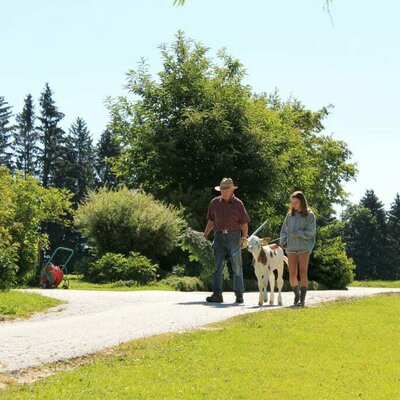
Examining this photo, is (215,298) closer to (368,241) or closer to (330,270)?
(330,270)

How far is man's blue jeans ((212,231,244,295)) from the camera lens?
48.3 ft

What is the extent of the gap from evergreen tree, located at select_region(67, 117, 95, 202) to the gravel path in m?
66.7

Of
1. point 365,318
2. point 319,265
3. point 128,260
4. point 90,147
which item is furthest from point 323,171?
point 90,147

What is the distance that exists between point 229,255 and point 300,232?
174 centimetres

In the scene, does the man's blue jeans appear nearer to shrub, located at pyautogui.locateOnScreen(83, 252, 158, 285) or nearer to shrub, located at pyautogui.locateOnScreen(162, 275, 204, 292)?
shrub, located at pyautogui.locateOnScreen(162, 275, 204, 292)

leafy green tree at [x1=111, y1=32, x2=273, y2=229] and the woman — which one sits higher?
leafy green tree at [x1=111, y1=32, x2=273, y2=229]

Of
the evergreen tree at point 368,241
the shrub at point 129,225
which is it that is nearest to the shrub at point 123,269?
the shrub at point 129,225

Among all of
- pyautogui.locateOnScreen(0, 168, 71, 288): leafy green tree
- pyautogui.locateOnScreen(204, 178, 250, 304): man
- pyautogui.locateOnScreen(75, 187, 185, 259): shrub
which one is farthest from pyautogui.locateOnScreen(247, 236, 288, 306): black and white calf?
pyautogui.locateOnScreen(75, 187, 185, 259): shrub

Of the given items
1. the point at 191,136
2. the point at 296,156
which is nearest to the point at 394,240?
the point at 296,156

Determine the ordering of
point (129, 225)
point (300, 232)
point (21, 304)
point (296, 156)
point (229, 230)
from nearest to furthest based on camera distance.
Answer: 1. point (300, 232)
2. point (21, 304)
3. point (229, 230)
4. point (129, 225)
5. point (296, 156)

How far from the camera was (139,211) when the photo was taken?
90.5ft

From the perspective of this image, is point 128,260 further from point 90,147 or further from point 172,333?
point 90,147

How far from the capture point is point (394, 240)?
97000 millimetres

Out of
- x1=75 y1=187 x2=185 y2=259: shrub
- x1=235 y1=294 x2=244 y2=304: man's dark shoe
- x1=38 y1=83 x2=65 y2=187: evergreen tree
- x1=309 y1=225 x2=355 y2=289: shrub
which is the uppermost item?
x1=38 y1=83 x2=65 y2=187: evergreen tree
